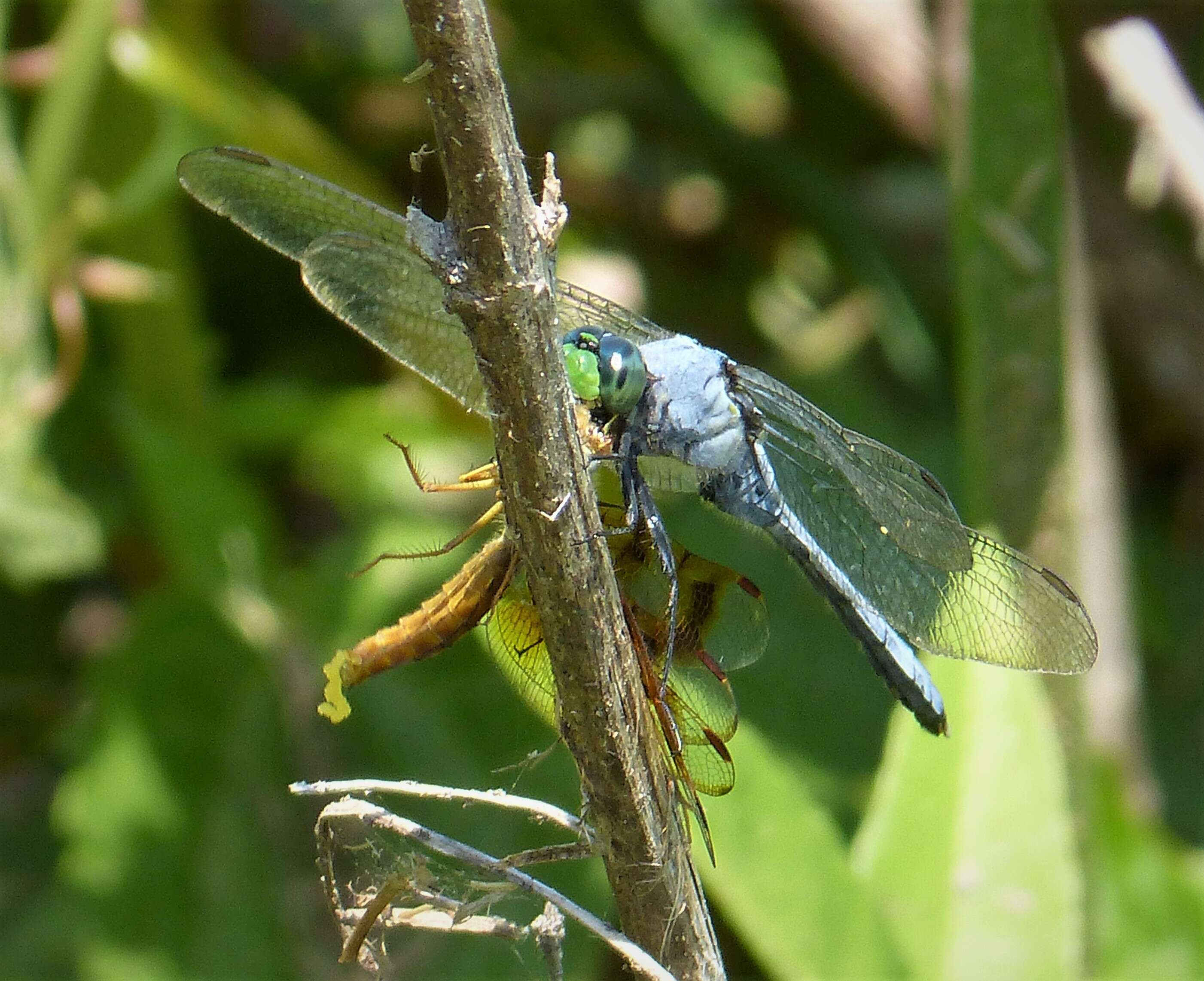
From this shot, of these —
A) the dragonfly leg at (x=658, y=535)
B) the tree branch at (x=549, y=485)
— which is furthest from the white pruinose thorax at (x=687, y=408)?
the tree branch at (x=549, y=485)

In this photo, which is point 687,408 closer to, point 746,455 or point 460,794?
point 746,455

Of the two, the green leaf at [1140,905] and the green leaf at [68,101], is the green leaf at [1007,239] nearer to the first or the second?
the green leaf at [1140,905]

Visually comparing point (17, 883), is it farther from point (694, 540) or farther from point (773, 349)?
point (773, 349)

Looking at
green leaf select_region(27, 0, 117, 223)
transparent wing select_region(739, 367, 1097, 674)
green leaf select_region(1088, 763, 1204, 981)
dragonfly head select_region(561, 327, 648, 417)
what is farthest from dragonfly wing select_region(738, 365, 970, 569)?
green leaf select_region(27, 0, 117, 223)

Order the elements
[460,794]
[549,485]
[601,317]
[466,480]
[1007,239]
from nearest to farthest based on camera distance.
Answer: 1. [549,485]
2. [460,794]
3. [466,480]
4. [601,317]
5. [1007,239]

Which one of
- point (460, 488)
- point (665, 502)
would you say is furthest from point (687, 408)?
point (665, 502)
